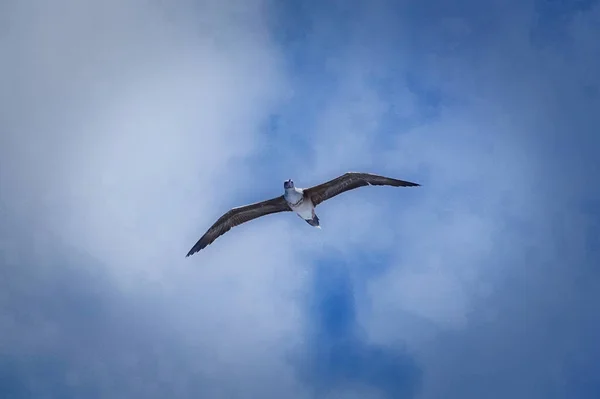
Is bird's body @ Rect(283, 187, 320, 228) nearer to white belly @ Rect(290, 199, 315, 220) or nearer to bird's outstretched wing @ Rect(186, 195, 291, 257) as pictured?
white belly @ Rect(290, 199, 315, 220)

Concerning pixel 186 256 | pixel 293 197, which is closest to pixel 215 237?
pixel 186 256

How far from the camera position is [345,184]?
142ft

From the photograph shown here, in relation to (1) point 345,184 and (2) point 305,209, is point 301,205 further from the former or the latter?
(1) point 345,184

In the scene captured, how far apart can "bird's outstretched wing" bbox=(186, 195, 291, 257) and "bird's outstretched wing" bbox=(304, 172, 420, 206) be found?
1838 mm

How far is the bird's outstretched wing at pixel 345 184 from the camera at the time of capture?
42.7 metres

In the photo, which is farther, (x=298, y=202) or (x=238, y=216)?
(x=238, y=216)

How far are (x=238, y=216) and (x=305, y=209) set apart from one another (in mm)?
4117

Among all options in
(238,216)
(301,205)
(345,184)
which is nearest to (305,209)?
(301,205)

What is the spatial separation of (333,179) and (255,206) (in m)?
5.02

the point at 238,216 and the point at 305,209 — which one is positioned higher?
the point at 238,216

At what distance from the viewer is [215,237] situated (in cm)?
4512

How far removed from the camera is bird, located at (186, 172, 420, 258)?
42.8m

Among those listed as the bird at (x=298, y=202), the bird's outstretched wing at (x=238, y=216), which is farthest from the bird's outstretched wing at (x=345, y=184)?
the bird's outstretched wing at (x=238, y=216)

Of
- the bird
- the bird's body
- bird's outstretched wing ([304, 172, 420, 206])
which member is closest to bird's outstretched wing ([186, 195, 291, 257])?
the bird
